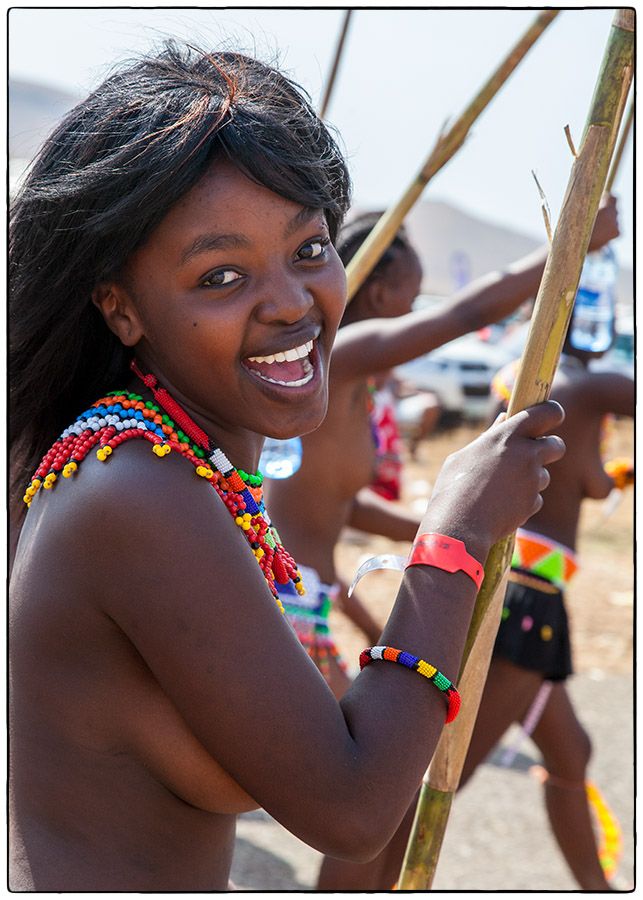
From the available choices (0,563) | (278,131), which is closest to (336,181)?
(278,131)

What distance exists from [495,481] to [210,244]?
20.5 inches

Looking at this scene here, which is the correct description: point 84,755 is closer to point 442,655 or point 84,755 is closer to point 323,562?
point 442,655

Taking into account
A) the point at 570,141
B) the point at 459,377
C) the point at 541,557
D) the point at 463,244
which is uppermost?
the point at 570,141

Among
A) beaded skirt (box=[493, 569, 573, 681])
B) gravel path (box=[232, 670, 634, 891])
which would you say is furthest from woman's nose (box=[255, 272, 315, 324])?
gravel path (box=[232, 670, 634, 891])

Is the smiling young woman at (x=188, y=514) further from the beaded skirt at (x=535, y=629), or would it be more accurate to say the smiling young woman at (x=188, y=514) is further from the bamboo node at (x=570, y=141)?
the beaded skirt at (x=535, y=629)

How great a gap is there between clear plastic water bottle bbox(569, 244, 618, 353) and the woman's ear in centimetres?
247

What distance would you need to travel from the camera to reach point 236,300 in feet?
5.19

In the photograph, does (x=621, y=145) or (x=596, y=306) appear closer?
(x=621, y=145)

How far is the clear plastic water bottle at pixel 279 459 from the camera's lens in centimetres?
245

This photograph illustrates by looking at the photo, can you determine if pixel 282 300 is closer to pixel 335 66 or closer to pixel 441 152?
pixel 441 152

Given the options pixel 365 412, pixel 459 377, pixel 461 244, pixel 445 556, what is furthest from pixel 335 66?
pixel 459 377

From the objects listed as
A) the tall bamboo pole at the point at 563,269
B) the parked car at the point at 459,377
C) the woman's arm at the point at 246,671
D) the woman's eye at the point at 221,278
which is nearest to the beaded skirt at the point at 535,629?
the tall bamboo pole at the point at 563,269

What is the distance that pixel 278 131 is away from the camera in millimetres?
1667

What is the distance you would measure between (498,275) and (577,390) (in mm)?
832
